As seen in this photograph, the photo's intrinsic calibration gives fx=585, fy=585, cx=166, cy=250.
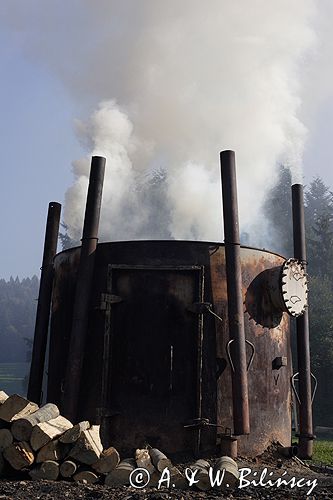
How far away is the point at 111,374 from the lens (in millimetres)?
8609

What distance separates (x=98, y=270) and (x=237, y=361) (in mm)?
2550

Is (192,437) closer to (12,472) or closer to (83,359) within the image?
(83,359)

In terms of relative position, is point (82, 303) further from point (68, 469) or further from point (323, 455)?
point (323, 455)

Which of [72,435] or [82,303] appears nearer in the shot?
[72,435]

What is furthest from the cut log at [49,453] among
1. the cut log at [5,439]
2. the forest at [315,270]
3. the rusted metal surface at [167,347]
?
the forest at [315,270]

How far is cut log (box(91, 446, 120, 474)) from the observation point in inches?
265

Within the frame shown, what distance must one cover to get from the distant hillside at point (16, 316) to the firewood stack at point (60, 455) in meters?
74.0

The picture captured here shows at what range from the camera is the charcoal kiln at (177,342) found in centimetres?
838

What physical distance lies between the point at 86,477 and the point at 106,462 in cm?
28

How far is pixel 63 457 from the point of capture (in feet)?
22.4

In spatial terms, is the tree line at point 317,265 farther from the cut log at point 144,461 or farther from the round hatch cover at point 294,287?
the cut log at point 144,461

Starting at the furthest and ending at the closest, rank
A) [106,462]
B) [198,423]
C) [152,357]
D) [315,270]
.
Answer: [315,270] → [152,357] → [198,423] → [106,462]

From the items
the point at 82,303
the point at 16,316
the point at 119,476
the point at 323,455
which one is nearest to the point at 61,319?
the point at 82,303

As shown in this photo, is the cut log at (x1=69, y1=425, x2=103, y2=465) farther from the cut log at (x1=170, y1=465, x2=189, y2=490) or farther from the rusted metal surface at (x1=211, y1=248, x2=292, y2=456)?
the rusted metal surface at (x1=211, y1=248, x2=292, y2=456)
